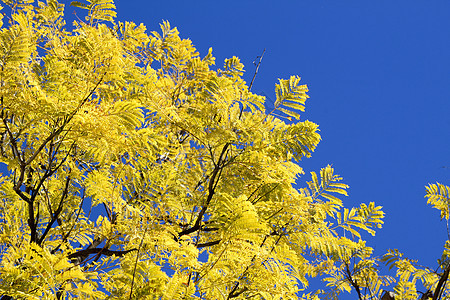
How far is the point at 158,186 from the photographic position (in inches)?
163

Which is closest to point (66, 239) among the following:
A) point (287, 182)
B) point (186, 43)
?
point (287, 182)

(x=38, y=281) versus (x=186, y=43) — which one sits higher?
(x=186, y=43)

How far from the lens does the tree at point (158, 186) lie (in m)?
2.98

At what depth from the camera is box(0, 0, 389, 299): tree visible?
298cm

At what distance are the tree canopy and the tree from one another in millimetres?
16

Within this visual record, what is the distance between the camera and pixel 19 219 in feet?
17.9

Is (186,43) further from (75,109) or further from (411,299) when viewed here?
(411,299)

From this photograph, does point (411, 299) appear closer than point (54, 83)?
No

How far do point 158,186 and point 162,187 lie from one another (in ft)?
0.46

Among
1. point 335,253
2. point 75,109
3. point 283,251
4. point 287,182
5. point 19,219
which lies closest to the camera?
point 75,109

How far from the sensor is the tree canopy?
298 cm

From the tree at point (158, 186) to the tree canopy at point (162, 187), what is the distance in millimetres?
16

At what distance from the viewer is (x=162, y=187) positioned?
158 inches

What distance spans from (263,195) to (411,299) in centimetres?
218
